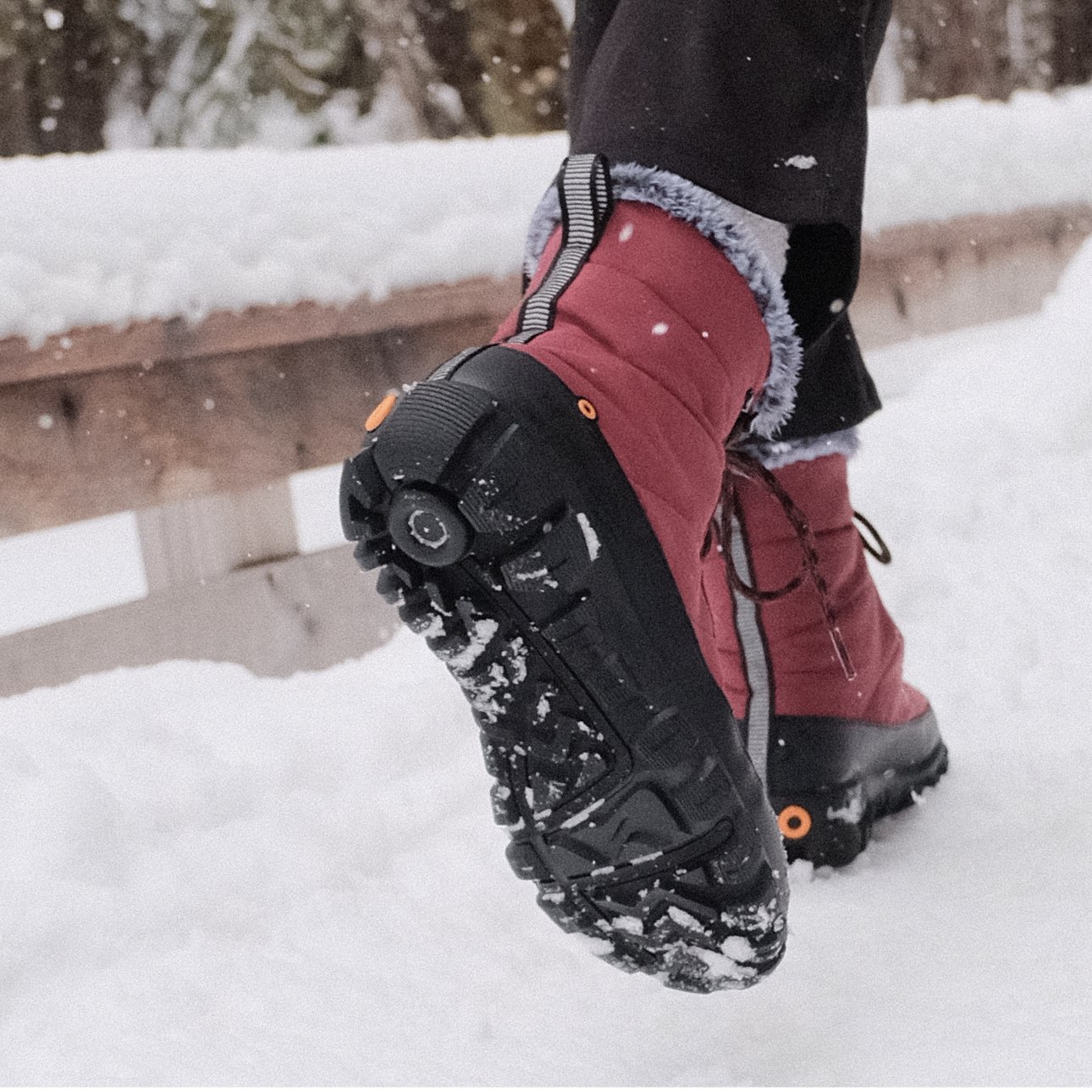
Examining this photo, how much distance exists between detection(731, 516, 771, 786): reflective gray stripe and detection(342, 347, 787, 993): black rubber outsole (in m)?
0.23

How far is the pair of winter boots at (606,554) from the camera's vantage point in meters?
0.54

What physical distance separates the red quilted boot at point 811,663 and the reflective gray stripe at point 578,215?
0.23 metres

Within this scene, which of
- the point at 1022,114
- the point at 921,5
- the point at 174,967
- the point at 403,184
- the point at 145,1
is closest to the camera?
the point at 174,967

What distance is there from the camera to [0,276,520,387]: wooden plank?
3.38ft

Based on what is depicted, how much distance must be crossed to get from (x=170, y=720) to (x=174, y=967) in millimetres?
327

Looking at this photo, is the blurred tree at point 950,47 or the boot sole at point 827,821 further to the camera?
the blurred tree at point 950,47

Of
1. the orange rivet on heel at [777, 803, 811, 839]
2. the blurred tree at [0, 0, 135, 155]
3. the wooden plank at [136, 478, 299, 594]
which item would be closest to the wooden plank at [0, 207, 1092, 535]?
the wooden plank at [136, 478, 299, 594]

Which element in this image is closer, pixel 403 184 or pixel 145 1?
pixel 403 184

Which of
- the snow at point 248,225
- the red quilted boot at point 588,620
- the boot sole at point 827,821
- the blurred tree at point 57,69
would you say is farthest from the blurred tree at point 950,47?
the red quilted boot at point 588,620

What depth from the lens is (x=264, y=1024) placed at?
2.12ft

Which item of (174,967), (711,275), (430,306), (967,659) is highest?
(711,275)

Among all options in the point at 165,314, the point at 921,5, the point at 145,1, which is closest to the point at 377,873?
the point at 165,314

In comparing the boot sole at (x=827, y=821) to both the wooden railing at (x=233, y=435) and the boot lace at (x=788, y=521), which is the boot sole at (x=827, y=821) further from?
the wooden railing at (x=233, y=435)

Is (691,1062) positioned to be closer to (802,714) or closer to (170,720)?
(802,714)
